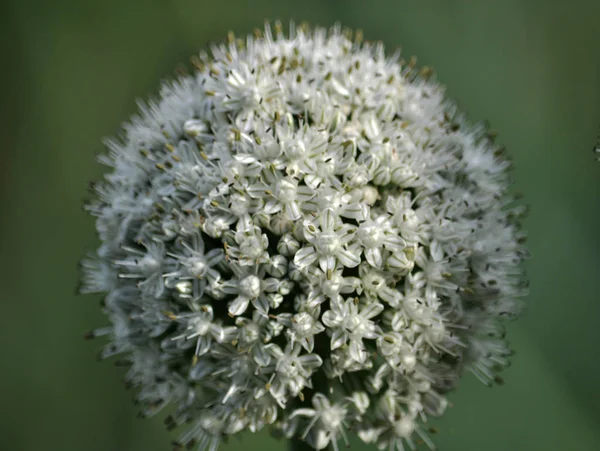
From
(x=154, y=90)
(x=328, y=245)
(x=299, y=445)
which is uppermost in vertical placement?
(x=154, y=90)

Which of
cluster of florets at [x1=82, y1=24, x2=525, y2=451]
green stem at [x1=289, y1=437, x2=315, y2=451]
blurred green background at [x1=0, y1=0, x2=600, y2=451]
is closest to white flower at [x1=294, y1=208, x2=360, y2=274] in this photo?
cluster of florets at [x1=82, y1=24, x2=525, y2=451]

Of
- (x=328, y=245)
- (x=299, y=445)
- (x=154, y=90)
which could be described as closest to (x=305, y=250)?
(x=328, y=245)

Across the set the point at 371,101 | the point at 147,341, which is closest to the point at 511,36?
the point at 371,101

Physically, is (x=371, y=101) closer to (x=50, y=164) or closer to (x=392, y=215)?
(x=392, y=215)

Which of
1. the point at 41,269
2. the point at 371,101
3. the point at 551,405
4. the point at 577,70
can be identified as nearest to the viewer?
the point at 371,101

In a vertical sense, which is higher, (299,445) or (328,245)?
(328,245)

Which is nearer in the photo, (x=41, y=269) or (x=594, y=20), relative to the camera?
(x=594, y=20)

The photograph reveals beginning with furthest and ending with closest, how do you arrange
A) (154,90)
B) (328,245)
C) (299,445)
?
(154,90)
(299,445)
(328,245)

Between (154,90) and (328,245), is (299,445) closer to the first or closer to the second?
(328,245)
